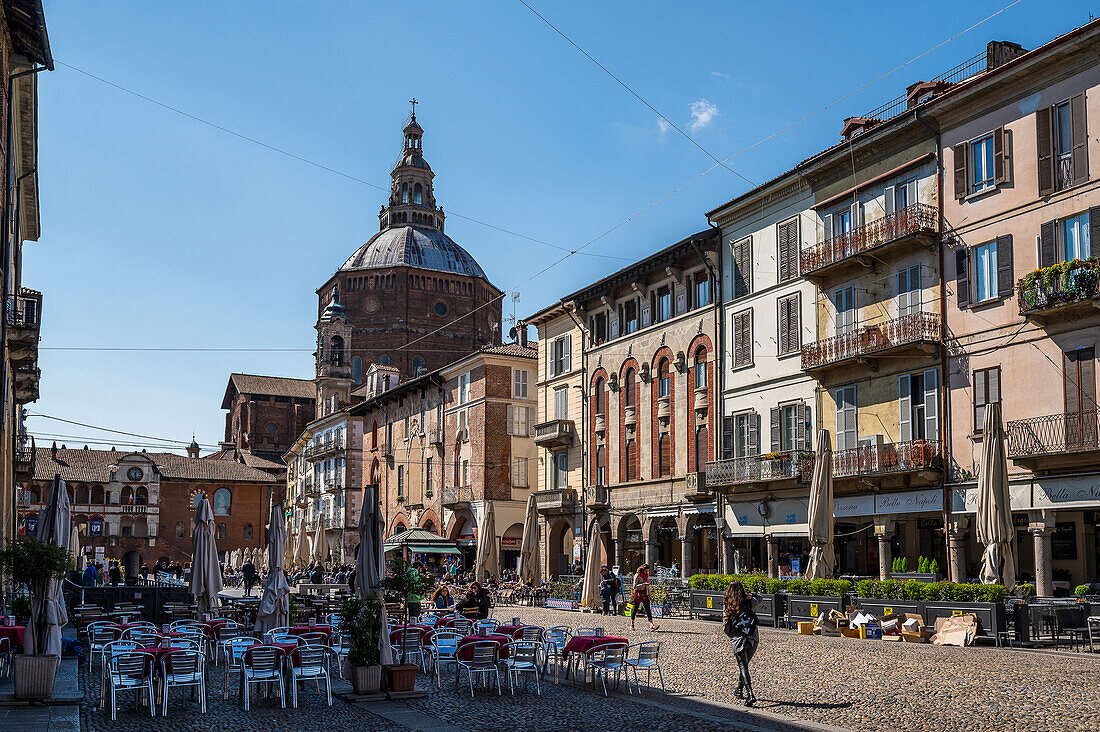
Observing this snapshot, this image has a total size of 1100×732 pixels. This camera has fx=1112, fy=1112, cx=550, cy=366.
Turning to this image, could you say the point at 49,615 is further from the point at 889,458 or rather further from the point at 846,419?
the point at 846,419

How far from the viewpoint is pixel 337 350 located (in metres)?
88.5

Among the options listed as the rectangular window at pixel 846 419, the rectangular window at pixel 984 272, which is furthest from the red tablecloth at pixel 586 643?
the rectangular window at pixel 846 419

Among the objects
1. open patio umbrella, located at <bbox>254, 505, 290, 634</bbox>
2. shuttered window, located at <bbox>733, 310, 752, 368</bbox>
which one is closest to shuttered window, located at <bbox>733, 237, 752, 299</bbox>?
shuttered window, located at <bbox>733, 310, 752, 368</bbox>

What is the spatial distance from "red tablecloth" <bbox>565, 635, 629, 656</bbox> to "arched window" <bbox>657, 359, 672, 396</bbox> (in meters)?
25.8

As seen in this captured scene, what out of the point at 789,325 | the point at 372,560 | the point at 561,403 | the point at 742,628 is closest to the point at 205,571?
the point at 372,560

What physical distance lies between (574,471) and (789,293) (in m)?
15.3

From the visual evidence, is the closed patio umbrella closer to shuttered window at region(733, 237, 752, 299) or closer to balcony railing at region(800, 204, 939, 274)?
balcony railing at region(800, 204, 939, 274)

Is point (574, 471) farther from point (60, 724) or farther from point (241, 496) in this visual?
point (241, 496)

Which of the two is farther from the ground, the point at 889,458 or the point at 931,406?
the point at 931,406

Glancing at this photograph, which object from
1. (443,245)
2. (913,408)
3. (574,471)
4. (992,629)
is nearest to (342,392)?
(443,245)

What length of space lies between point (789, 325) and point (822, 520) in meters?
9.71

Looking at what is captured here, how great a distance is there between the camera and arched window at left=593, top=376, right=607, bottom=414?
151 feet

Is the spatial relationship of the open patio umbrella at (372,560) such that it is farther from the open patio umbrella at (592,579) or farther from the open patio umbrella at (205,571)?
the open patio umbrella at (592,579)

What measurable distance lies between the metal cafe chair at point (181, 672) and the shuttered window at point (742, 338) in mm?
26083
